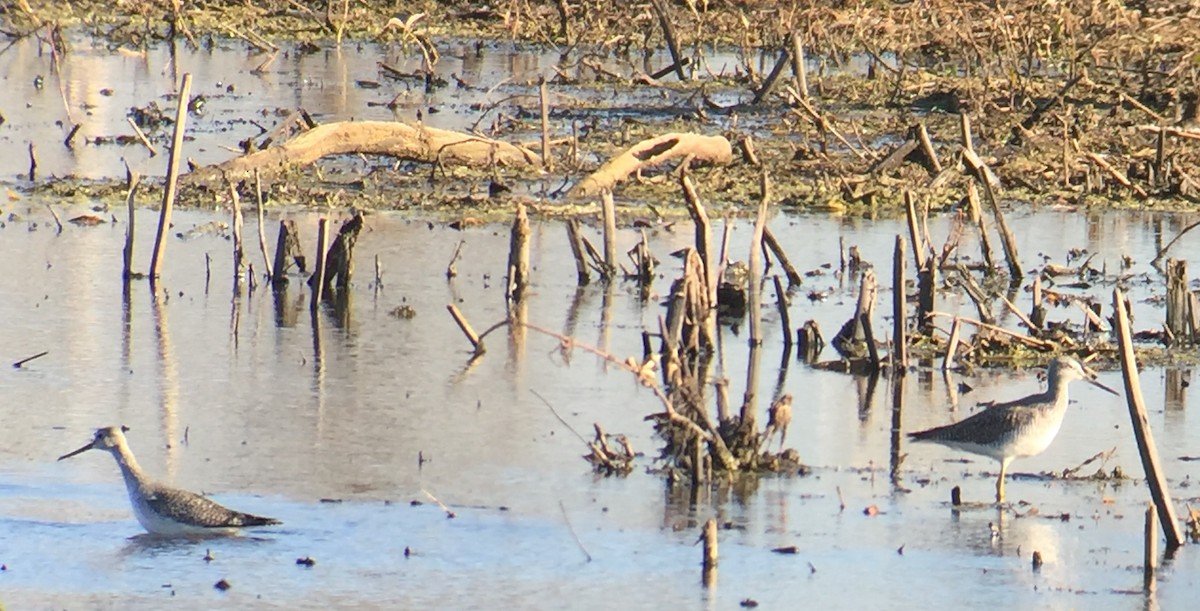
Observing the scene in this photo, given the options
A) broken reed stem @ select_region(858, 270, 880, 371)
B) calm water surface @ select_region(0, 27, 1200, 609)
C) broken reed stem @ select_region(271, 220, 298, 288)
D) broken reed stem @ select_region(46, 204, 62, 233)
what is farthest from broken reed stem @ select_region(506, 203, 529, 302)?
broken reed stem @ select_region(46, 204, 62, 233)

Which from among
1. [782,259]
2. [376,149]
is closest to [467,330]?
[782,259]

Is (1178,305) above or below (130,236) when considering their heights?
below

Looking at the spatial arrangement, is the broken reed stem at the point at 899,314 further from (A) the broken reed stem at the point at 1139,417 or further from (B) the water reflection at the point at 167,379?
(B) the water reflection at the point at 167,379

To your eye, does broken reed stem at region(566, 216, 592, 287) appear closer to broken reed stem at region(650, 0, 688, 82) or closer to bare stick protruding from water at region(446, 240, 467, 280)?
bare stick protruding from water at region(446, 240, 467, 280)

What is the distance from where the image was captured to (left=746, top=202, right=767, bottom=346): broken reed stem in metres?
12.9

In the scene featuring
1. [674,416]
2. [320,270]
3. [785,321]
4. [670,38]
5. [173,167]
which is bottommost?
[674,416]

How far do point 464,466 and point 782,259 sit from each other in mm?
5340

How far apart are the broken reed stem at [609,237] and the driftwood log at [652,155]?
3.31m

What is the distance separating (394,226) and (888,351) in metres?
6.08

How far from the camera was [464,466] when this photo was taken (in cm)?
1048

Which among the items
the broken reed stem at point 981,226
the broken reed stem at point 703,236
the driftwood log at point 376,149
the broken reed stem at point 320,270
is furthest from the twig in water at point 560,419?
the driftwood log at point 376,149

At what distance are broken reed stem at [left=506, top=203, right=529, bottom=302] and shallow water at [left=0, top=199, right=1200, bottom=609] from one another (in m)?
0.20

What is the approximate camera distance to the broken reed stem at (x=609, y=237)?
15023 mm

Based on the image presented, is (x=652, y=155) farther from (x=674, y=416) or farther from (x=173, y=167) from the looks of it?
(x=674, y=416)
